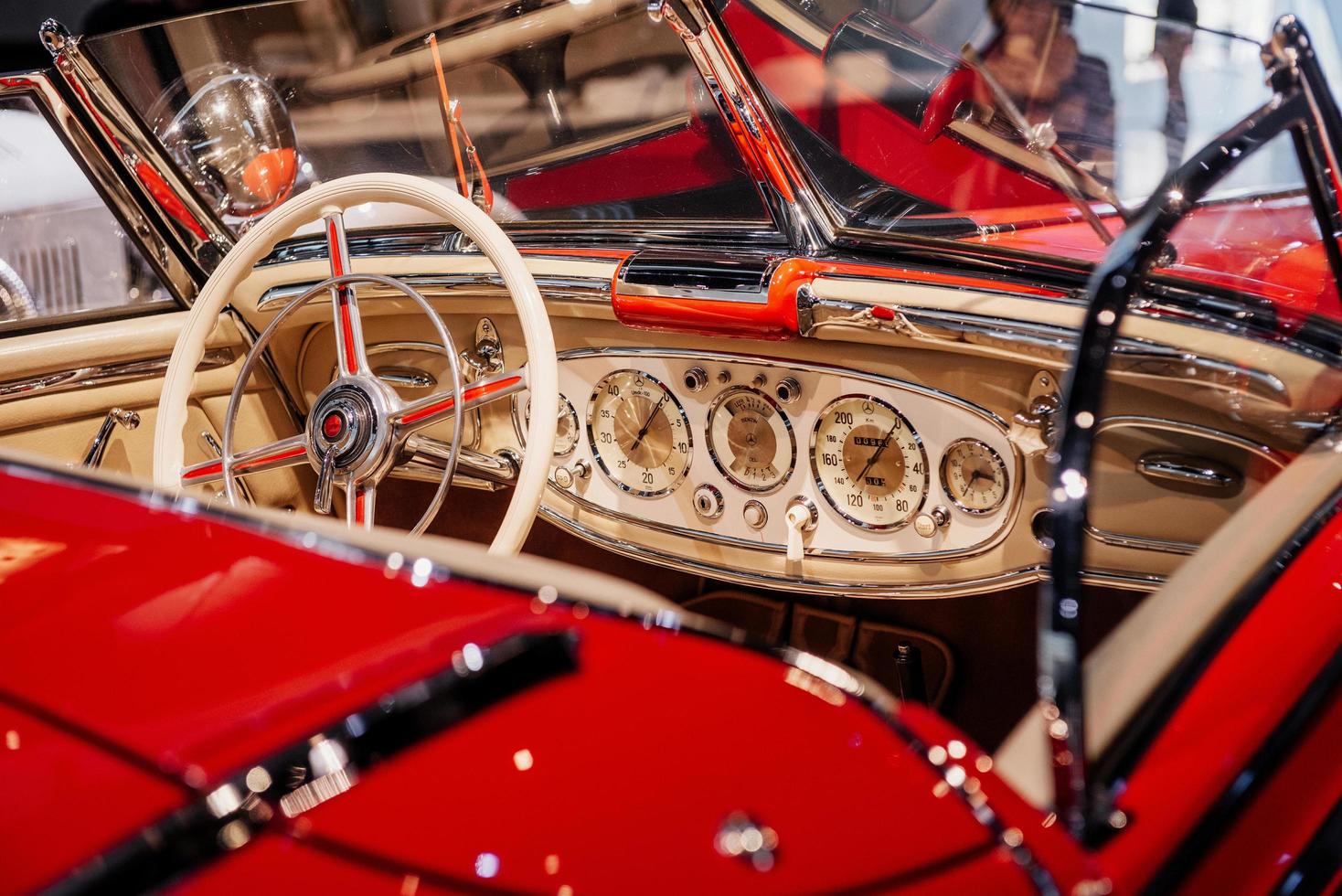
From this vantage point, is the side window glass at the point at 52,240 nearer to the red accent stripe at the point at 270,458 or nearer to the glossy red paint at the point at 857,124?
the red accent stripe at the point at 270,458

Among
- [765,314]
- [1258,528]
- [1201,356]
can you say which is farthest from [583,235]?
[1258,528]

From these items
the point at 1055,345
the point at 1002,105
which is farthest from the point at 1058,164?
the point at 1055,345

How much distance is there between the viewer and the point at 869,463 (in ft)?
5.27

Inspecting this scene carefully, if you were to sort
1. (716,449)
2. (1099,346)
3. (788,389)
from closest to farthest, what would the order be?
(1099,346) → (788,389) → (716,449)

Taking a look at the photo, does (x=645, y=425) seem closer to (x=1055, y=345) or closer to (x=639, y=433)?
(x=639, y=433)

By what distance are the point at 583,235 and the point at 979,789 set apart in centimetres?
139

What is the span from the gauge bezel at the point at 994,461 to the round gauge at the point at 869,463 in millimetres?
28

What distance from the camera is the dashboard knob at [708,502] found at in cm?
177

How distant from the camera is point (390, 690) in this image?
657 millimetres

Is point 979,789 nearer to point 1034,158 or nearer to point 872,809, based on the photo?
point 872,809

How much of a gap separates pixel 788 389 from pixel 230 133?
47.5 inches

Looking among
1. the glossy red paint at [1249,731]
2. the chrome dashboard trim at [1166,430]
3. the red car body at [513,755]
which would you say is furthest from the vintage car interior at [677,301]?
the red car body at [513,755]

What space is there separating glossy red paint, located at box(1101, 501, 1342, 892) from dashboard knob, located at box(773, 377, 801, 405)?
81cm

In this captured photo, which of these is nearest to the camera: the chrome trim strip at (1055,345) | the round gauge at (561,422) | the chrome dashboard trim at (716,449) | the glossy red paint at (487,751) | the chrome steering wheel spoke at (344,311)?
the glossy red paint at (487,751)
